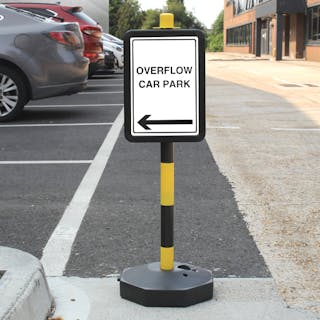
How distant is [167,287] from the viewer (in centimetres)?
379

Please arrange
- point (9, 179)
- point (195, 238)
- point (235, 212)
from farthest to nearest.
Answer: point (9, 179)
point (235, 212)
point (195, 238)

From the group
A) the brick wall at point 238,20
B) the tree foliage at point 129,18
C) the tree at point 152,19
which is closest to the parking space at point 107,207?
the tree at point 152,19

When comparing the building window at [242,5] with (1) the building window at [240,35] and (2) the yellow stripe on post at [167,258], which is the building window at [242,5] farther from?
(2) the yellow stripe on post at [167,258]

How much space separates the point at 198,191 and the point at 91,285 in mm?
2420

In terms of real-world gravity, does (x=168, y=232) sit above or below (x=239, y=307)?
above

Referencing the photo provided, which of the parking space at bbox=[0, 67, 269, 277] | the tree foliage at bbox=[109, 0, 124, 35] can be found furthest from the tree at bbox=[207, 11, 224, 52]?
the parking space at bbox=[0, 67, 269, 277]

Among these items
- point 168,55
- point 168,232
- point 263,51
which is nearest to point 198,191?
point 168,232

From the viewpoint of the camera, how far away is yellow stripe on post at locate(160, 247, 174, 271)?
3938mm

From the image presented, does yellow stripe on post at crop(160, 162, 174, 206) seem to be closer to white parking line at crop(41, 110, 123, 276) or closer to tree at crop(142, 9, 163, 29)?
white parking line at crop(41, 110, 123, 276)

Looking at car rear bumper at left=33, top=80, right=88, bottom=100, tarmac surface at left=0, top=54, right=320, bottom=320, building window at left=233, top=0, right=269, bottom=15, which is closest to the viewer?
tarmac surface at left=0, top=54, right=320, bottom=320

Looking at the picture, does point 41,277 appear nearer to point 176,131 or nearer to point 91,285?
point 91,285

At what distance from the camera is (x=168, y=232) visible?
12.8 feet

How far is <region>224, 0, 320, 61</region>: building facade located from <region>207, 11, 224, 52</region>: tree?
1066 inches

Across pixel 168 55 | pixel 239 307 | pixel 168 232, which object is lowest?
pixel 239 307
